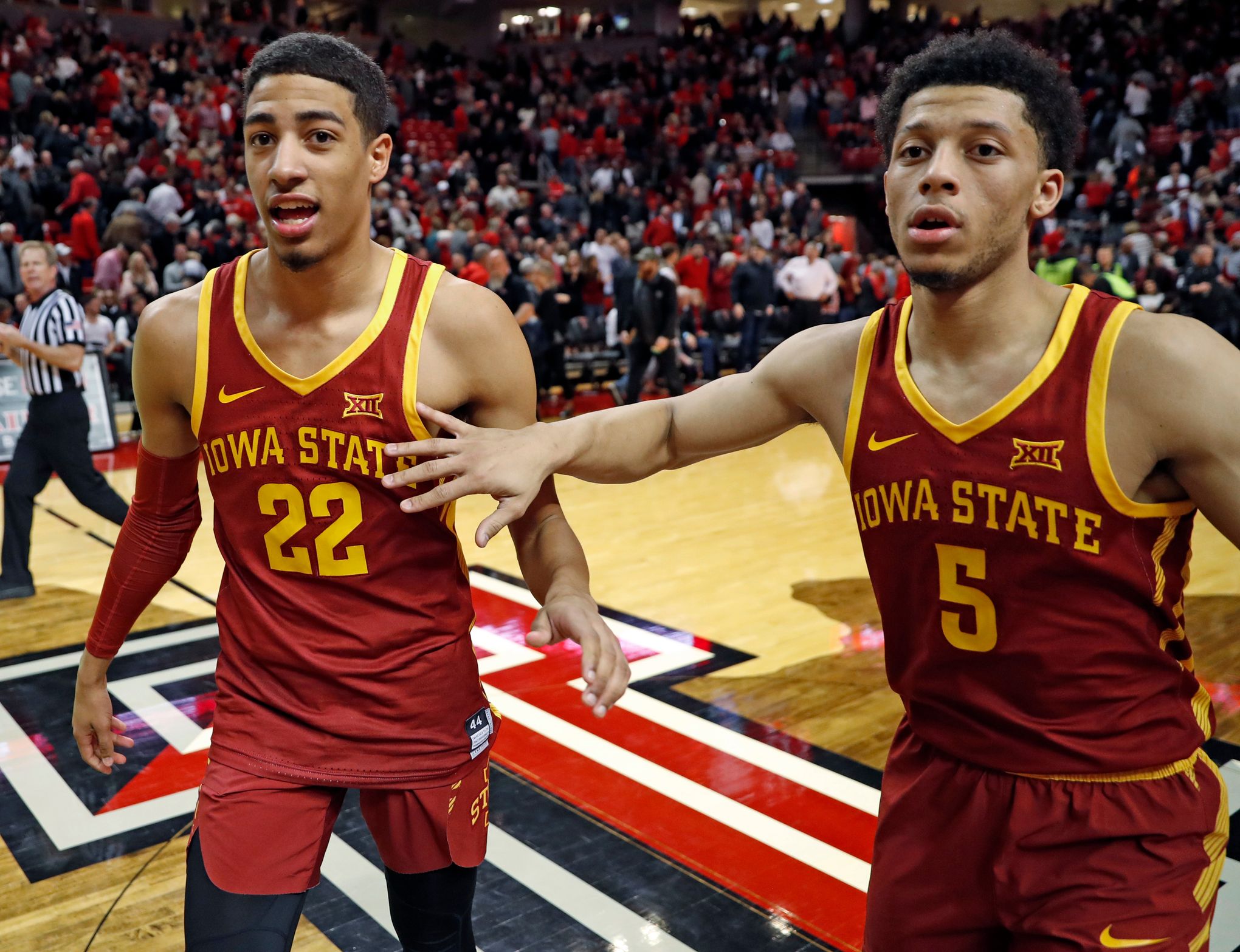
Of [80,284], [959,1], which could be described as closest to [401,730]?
[80,284]

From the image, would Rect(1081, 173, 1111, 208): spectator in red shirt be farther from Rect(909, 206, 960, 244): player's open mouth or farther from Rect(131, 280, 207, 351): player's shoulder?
Rect(131, 280, 207, 351): player's shoulder

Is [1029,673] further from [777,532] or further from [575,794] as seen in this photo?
[777,532]

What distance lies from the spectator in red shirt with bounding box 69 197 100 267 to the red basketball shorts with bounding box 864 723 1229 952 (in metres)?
13.2

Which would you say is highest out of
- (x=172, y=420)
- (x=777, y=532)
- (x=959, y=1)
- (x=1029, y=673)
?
(x=959, y=1)

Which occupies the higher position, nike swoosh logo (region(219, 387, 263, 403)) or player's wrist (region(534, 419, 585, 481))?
nike swoosh logo (region(219, 387, 263, 403))

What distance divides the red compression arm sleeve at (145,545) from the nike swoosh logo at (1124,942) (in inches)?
70.0

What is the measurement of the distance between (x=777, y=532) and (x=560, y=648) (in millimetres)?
2454

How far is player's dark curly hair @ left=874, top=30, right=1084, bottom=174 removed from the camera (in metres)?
1.81

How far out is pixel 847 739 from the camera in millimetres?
4223

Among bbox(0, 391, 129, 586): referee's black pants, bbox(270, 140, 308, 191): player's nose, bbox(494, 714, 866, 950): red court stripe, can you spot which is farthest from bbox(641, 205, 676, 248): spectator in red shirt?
bbox(270, 140, 308, 191): player's nose

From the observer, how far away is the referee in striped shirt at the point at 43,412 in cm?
596

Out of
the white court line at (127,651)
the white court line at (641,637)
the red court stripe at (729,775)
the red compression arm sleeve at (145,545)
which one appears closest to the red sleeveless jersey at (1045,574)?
the red compression arm sleeve at (145,545)

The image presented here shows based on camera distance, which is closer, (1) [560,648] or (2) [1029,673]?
(2) [1029,673]

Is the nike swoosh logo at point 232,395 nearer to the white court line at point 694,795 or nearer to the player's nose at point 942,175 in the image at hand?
the player's nose at point 942,175
